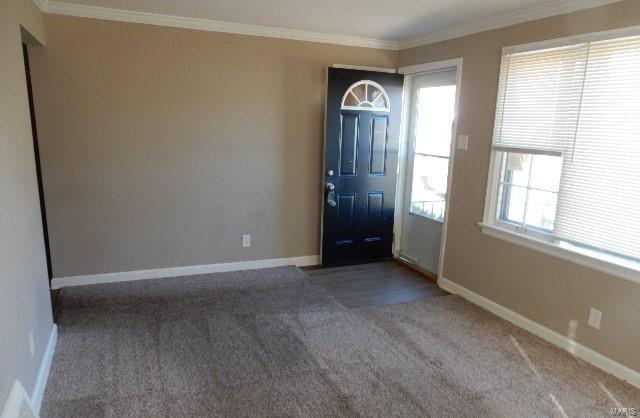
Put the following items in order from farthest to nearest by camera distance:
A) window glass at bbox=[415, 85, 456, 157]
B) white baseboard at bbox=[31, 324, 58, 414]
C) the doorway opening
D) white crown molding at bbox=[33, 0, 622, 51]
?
window glass at bbox=[415, 85, 456, 157] → the doorway opening → white crown molding at bbox=[33, 0, 622, 51] → white baseboard at bbox=[31, 324, 58, 414]

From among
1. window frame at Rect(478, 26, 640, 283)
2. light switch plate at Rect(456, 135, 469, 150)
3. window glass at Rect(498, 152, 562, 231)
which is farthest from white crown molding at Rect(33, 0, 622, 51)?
window glass at Rect(498, 152, 562, 231)

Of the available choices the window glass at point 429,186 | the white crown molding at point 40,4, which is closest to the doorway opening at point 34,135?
the white crown molding at point 40,4

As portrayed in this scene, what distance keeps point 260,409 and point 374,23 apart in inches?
124

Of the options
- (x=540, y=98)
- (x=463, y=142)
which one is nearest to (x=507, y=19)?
(x=540, y=98)

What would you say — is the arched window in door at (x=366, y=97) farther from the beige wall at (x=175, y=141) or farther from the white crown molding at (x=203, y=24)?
the white crown molding at (x=203, y=24)

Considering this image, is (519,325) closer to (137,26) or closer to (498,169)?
(498,169)

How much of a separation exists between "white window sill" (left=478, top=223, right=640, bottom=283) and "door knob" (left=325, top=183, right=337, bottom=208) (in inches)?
60.9

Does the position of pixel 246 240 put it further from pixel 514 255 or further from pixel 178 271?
pixel 514 255

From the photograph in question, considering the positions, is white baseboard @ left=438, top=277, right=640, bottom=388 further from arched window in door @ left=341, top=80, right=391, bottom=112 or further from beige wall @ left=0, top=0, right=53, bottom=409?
beige wall @ left=0, top=0, right=53, bottom=409

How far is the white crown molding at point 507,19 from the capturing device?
2795 mm

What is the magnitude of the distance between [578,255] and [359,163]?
2.23 m

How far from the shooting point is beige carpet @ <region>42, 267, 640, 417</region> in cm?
230

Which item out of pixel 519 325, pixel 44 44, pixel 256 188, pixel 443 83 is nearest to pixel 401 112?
pixel 443 83

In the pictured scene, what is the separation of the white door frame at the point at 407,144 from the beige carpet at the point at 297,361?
0.89 metres
